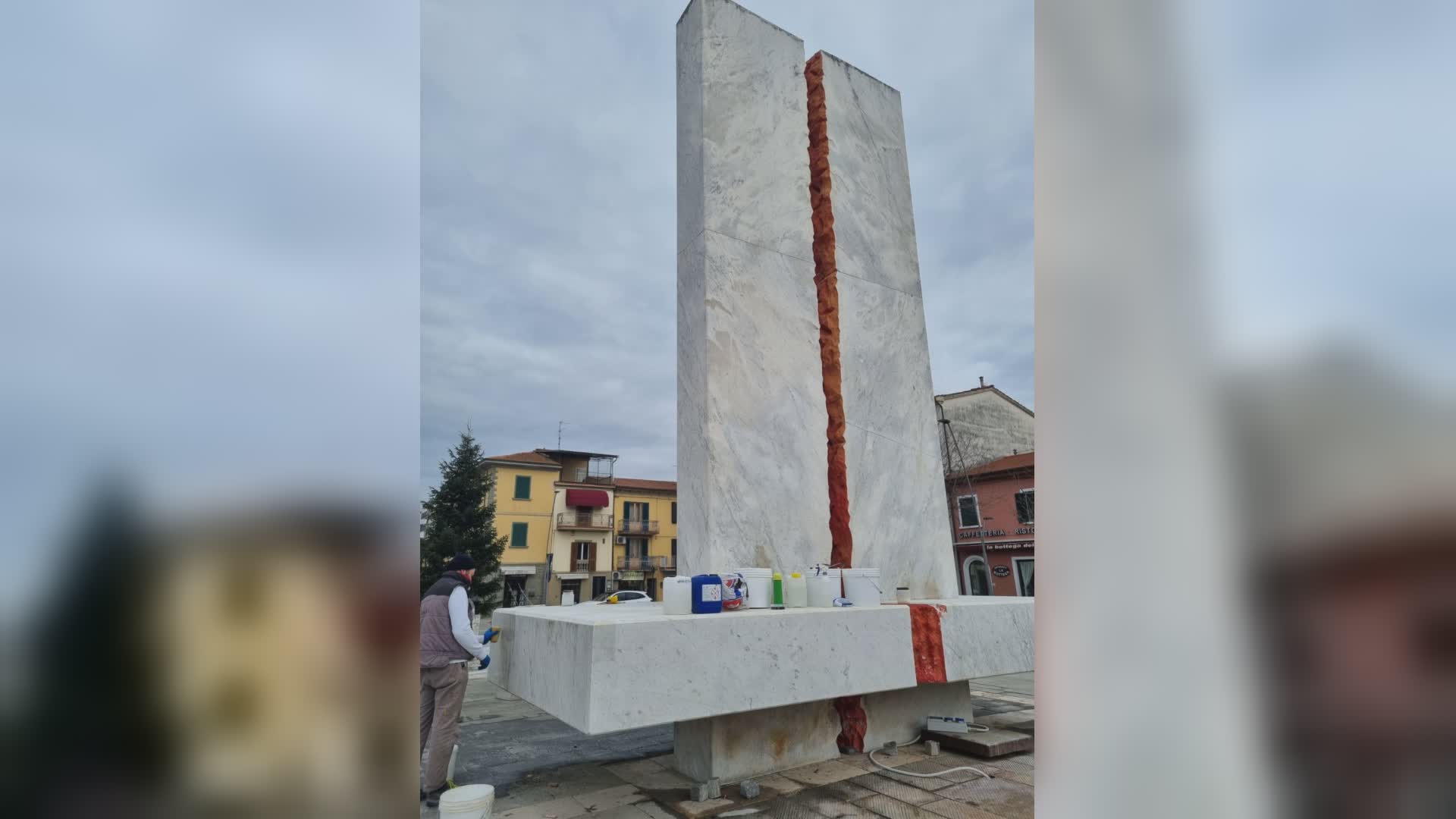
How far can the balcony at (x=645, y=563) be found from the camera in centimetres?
2917

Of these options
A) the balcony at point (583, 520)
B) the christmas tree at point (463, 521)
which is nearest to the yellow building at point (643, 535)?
the balcony at point (583, 520)

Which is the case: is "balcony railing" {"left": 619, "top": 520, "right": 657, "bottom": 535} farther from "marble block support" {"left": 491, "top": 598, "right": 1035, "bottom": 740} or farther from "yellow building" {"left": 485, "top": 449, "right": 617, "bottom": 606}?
"marble block support" {"left": 491, "top": 598, "right": 1035, "bottom": 740}

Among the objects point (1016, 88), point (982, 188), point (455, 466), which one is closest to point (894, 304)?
point (982, 188)

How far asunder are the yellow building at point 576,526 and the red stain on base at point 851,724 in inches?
822

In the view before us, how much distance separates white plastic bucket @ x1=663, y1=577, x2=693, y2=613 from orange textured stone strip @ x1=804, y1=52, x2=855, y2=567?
1638 mm

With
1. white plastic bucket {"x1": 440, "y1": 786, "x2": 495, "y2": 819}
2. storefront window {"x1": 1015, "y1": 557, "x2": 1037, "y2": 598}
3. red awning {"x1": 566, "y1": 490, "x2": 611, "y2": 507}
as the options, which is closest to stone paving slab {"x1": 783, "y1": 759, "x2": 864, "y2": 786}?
white plastic bucket {"x1": 440, "y1": 786, "x2": 495, "y2": 819}

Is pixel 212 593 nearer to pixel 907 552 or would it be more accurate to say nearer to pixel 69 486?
pixel 69 486

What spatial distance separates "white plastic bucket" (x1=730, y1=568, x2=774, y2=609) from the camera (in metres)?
3.68

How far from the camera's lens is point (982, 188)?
224 centimetres

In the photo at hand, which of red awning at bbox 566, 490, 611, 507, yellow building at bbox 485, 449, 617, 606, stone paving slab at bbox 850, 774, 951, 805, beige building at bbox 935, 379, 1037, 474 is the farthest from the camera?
red awning at bbox 566, 490, 611, 507

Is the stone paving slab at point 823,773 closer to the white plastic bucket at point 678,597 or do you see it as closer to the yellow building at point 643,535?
the white plastic bucket at point 678,597

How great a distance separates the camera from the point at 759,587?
12.2 feet

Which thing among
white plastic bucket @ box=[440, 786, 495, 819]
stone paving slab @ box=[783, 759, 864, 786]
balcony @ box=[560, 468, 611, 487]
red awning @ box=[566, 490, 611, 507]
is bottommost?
stone paving slab @ box=[783, 759, 864, 786]

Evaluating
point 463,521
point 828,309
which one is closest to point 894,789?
point 828,309
